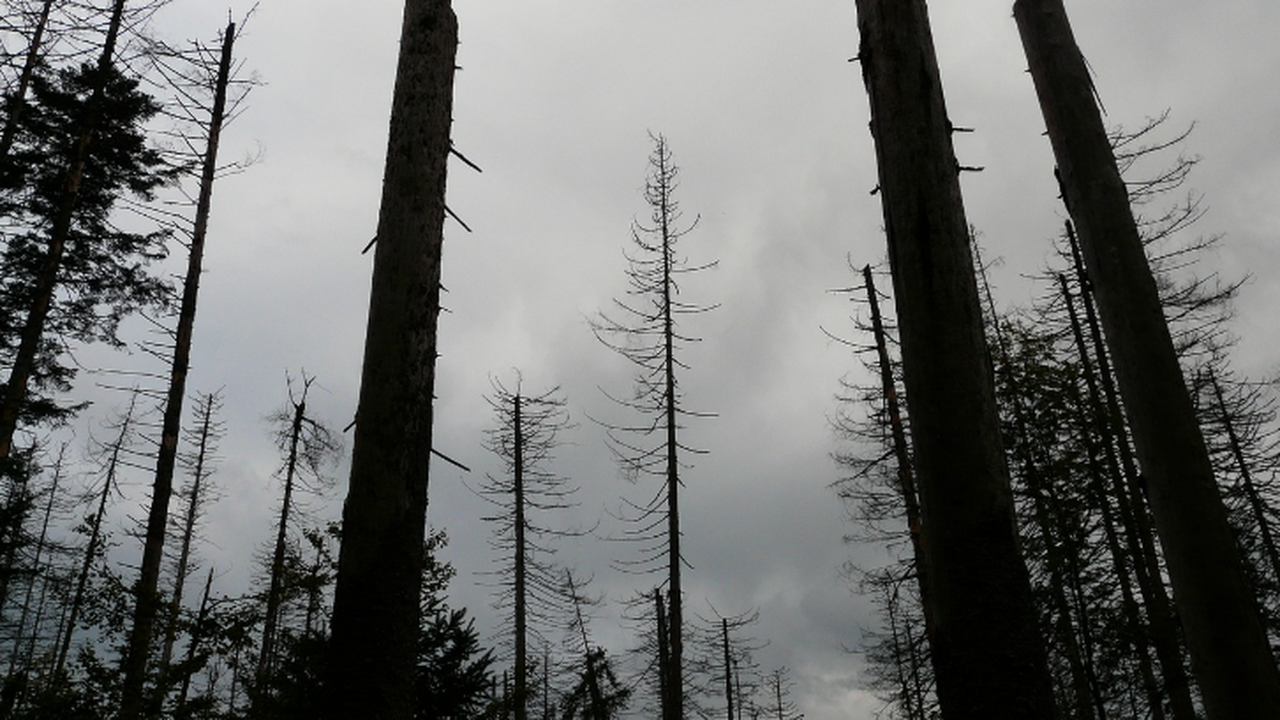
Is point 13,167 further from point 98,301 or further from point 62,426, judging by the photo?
point 62,426

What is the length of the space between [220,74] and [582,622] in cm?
1863

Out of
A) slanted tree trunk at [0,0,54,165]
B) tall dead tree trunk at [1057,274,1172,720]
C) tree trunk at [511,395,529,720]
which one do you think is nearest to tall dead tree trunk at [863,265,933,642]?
tall dead tree trunk at [1057,274,1172,720]

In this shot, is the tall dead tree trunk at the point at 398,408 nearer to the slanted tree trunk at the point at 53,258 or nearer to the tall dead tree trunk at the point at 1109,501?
the slanted tree trunk at the point at 53,258

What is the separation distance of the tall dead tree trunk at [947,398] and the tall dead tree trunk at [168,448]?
29.9ft

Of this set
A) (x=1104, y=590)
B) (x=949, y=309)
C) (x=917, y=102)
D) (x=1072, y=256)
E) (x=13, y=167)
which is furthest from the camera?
(x=1072, y=256)

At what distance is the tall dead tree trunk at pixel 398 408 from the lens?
14.2ft

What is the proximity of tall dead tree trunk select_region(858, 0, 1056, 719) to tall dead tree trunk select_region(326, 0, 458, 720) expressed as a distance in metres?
2.90

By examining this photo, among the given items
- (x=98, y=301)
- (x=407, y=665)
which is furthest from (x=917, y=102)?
(x=98, y=301)

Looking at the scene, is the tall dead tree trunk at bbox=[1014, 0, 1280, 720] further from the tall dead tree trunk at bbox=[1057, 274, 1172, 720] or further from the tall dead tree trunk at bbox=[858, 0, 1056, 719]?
the tall dead tree trunk at bbox=[1057, 274, 1172, 720]

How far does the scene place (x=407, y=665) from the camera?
4422mm

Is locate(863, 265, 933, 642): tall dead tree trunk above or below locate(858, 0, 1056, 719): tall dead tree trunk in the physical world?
above

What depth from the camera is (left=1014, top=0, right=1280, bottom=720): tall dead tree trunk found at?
428 centimetres

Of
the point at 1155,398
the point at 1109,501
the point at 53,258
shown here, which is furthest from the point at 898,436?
the point at 53,258

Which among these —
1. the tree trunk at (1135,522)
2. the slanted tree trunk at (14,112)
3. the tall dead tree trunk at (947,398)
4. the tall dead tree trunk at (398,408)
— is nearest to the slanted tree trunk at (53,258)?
the slanted tree trunk at (14,112)
